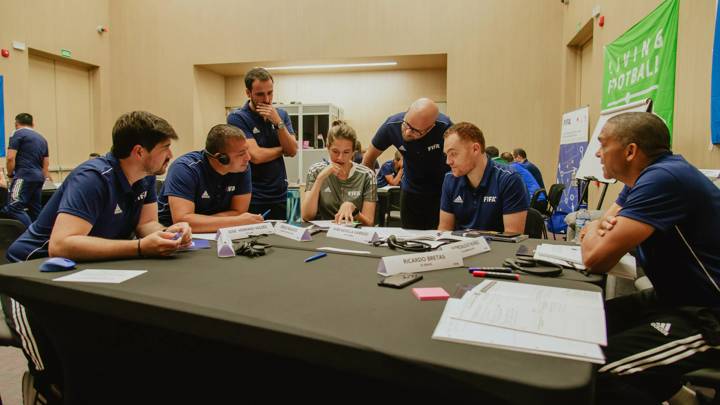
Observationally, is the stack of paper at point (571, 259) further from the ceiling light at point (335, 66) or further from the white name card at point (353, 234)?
the ceiling light at point (335, 66)

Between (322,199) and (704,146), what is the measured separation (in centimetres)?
234

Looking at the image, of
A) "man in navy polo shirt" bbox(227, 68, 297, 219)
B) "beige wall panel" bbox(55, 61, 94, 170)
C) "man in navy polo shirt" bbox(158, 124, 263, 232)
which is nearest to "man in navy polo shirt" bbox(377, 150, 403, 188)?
"man in navy polo shirt" bbox(227, 68, 297, 219)

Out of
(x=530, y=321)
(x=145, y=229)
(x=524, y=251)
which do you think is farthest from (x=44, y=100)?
(x=530, y=321)

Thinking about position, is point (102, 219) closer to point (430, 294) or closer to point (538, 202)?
point (430, 294)

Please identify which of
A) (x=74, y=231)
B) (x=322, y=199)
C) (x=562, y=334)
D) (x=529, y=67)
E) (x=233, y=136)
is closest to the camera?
(x=562, y=334)

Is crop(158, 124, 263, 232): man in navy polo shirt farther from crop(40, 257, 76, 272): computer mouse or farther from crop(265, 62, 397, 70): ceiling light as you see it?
crop(265, 62, 397, 70): ceiling light

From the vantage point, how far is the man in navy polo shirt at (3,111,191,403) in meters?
1.35

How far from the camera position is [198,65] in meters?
7.64

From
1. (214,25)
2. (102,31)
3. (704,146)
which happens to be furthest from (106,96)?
(704,146)

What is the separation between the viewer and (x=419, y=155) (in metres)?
2.75

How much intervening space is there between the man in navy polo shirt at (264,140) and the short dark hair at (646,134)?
180cm

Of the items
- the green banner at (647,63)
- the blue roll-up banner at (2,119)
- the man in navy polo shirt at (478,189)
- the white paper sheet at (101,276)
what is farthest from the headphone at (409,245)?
the blue roll-up banner at (2,119)

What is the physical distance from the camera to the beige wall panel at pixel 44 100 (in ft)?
22.0

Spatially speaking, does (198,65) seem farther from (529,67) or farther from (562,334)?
(562,334)
